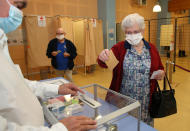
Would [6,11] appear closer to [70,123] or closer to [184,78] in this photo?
[70,123]

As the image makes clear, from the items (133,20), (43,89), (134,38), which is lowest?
(43,89)

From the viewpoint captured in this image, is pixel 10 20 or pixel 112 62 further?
pixel 112 62

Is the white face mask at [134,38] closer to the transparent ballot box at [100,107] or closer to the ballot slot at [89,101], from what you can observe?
the transparent ballot box at [100,107]

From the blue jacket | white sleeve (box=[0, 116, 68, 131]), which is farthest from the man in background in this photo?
white sleeve (box=[0, 116, 68, 131])

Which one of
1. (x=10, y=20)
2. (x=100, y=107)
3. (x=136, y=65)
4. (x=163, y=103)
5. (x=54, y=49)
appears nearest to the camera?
(x=10, y=20)

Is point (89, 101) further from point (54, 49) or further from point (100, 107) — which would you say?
point (54, 49)

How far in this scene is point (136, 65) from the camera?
1.52 meters

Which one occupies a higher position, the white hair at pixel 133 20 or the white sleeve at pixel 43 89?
the white hair at pixel 133 20

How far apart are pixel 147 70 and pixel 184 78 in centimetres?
375

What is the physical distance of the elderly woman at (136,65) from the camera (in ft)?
5.00

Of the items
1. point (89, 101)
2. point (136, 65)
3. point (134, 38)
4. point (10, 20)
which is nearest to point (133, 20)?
point (134, 38)

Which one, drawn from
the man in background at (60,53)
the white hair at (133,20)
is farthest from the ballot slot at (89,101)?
the man in background at (60,53)

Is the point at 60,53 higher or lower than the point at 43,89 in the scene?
higher

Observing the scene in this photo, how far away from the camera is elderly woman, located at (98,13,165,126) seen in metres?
1.52
